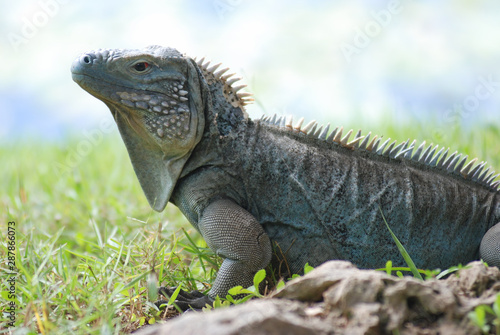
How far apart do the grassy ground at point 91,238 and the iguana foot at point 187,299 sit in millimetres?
133

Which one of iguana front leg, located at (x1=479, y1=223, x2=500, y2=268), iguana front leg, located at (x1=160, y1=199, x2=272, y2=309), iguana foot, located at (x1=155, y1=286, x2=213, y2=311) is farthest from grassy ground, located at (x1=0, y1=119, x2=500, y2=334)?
iguana front leg, located at (x1=479, y1=223, x2=500, y2=268)

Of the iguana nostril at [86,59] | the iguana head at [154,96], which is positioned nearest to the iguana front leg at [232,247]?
the iguana head at [154,96]

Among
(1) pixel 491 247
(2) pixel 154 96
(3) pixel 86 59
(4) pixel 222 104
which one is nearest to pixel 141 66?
(2) pixel 154 96

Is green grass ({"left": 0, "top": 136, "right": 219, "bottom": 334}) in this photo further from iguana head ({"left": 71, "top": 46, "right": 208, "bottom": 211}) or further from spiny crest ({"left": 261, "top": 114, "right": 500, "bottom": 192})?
spiny crest ({"left": 261, "top": 114, "right": 500, "bottom": 192})

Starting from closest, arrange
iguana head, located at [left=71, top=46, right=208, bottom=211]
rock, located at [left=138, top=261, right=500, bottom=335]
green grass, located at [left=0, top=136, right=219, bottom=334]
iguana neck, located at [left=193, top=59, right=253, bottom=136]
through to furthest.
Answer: rock, located at [left=138, top=261, right=500, bottom=335] → green grass, located at [left=0, top=136, right=219, bottom=334] → iguana head, located at [left=71, top=46, right=208, bottom=211] → iguana neck, located at [left=193, top=59, right=253, bottom=136]

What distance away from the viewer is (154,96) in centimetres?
340

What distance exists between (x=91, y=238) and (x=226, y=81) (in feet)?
7.52

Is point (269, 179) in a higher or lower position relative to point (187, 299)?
higher

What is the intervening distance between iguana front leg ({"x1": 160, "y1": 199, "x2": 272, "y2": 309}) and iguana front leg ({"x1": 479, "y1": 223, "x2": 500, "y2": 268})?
4.91 feet

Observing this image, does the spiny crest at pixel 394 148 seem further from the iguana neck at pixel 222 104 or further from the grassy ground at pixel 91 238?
the grassy ground at pixel 91 238

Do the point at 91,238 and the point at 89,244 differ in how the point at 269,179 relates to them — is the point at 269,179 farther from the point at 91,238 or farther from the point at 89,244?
the point at 91,238

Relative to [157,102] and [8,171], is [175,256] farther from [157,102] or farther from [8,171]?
[8,171]

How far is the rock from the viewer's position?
74.4 inches

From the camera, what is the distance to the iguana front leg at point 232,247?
3256 mm
